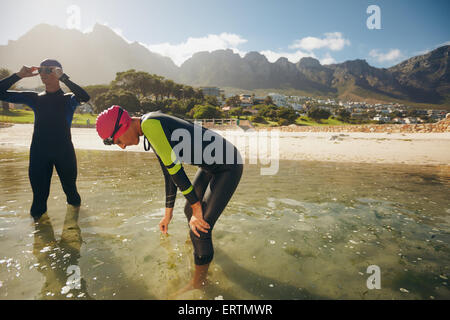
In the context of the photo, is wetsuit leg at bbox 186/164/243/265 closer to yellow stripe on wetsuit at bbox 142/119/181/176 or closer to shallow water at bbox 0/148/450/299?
shallow water at bbox 0/148/450/299

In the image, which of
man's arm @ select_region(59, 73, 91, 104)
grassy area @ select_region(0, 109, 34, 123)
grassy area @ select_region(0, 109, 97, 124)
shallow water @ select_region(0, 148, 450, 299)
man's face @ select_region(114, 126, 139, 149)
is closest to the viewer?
man's face @ select_region(114, 126, 139, 149)

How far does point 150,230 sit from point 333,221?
13.0 ft

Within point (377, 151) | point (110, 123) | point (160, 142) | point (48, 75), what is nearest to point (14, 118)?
point (48, 75)

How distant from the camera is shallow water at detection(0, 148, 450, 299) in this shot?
2.79 m

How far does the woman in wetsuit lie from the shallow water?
77 centimetres

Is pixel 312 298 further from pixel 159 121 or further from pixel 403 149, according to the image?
pixel 403 149

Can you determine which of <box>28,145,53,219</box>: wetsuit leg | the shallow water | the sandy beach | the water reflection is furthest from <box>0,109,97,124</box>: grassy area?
the water reflection

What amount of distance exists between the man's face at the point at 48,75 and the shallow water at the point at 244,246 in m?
2.80

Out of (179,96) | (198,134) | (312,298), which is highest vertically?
(179,96)

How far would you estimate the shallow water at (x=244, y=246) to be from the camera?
9.14 feet

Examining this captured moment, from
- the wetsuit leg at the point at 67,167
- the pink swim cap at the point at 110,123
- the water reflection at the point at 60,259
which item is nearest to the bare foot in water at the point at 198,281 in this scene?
the water reflection at the point at 60,259

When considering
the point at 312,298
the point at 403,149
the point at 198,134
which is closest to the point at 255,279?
the point at 312,298

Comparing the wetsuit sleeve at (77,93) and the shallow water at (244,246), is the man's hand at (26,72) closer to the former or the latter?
the wetsuit sleeve at (77,93)

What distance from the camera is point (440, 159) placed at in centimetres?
1345
